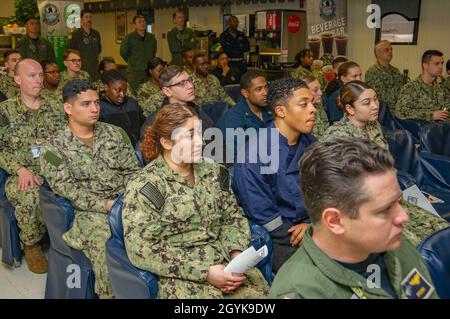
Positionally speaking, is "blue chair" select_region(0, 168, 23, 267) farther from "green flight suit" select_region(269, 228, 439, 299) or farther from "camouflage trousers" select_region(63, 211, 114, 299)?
"green flight suit" select_region(269, 228, 439, 299)

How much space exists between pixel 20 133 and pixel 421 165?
2.76m

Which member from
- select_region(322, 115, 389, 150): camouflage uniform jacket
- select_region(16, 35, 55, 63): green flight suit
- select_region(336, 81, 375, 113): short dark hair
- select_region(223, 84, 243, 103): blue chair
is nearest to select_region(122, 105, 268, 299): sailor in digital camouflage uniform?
select_region(322, 115, 389, 150): camouflage uniform jacket

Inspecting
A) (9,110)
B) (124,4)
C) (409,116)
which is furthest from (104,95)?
(124,4)

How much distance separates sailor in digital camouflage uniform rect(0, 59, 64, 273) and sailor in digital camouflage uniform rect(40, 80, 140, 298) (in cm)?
64

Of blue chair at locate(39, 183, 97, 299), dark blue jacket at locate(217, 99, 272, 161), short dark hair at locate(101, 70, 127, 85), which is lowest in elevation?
blue chair at locate(39, 183, 97, 299)

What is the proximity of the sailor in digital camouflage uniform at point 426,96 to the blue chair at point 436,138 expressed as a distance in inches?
44.8

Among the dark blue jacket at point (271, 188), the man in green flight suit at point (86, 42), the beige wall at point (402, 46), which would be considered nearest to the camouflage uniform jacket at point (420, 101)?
the beige wall at point (402, 46)

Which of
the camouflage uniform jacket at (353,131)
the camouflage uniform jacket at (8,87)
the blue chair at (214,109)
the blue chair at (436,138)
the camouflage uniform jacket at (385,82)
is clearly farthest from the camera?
the camouflage uniform jacket at (385,82)

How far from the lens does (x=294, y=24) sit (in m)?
8.29

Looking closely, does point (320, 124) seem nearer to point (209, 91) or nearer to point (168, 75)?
point (168, 75)

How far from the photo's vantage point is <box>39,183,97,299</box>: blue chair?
8.33ft

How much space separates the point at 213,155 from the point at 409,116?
94.1 inches

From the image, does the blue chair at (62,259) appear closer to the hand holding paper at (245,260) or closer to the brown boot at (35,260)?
the brown boot at (35,260)

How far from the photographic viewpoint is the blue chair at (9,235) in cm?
339
